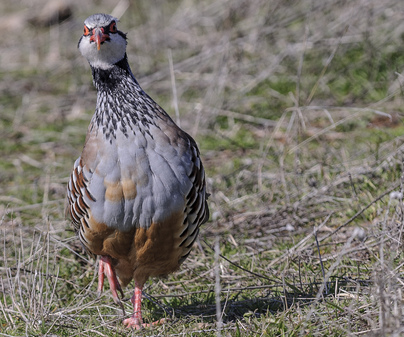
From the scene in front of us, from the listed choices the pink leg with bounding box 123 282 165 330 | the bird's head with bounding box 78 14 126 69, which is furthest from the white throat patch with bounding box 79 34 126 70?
the pink leg with bounding box 123 282 165 330

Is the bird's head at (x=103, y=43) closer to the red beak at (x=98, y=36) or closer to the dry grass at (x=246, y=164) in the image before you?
the red beak at (x=98, y=36)

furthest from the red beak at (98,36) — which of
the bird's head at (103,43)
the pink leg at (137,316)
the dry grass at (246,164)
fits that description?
the pink leg at (137,316)

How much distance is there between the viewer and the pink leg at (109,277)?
357 cm

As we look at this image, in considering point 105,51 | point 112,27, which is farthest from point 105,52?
point 112,27

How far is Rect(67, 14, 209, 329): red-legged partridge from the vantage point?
122 inches

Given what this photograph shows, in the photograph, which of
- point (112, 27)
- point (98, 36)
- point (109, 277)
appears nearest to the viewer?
point (98, 36)

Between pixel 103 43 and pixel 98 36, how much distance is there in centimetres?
5

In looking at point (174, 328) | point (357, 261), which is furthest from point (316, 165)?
point (174, 328)

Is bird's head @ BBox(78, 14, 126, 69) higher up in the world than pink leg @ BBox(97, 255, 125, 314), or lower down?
higher up

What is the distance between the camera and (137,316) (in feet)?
11.5

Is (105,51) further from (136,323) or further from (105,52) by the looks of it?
(136,323)

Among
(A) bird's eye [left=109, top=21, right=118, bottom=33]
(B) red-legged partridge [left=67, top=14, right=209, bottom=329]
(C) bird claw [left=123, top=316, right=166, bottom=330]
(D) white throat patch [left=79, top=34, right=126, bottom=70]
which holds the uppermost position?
(A) bird's eye [left=109, top=21, right=118, bottom=33]

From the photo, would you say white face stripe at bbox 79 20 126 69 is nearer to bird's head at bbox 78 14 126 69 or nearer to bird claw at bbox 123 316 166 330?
bird's head at bbox 78 14 126 69

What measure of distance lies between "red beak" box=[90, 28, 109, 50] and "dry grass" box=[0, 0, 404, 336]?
115 cm
